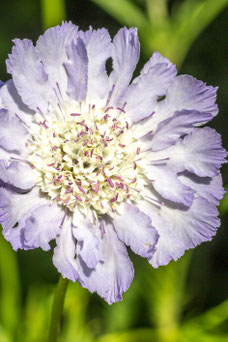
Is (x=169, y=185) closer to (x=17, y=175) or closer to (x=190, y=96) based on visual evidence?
(x=190, y=96)

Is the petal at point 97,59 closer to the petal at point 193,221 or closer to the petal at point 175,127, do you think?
the petal at point 175,127

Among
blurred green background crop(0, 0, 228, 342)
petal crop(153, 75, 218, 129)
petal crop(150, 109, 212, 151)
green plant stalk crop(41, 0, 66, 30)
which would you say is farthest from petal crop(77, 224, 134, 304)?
green plant stalk crop(41, 0, 66, 30)

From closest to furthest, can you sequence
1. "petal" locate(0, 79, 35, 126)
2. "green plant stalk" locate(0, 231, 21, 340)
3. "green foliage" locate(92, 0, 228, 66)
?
1. "petal" locate(0, 79, 35, 126)
2. "green plant stalk" locate(0, 231, 21, 340)
3. "green foliage" locate(92, 0, 228, 66)

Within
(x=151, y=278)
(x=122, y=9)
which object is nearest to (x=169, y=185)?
(x=151, y=278)

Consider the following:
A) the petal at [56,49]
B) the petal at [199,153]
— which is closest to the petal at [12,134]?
the petal at [56,49]

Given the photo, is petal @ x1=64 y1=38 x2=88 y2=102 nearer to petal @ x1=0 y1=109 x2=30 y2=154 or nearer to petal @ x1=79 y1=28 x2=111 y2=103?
petal @ x1=79 y1=28 x2=111 y2=103
